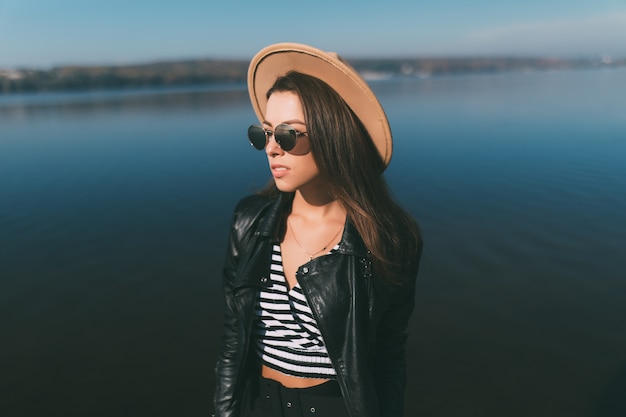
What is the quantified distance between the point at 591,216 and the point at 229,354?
9.51m

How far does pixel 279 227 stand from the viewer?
216 centimetres

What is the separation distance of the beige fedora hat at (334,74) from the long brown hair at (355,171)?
4 cm

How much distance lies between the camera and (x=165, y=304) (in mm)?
Answer: 6496

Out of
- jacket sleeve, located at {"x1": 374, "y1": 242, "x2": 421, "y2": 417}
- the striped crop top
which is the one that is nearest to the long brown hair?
jacket sleeve, located at {"x1": 374, "y1": 242, "x2": 421, "y2": 417}

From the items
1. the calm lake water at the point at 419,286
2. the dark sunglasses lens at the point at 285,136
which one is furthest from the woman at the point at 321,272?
the calm lake water at the point at 419,286

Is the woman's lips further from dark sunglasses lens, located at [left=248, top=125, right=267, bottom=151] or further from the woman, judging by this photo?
dark sunglasses lens, located at [left=248, top=125, right=267, bottom=151]

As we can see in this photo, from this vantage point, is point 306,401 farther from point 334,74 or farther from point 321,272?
point 334,74

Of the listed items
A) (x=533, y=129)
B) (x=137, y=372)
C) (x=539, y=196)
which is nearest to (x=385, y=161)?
(x=137, y=372)

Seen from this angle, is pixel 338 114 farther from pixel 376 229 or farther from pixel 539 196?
pixel 539 196

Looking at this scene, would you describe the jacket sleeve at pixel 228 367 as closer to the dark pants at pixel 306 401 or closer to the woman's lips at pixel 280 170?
the dark pants at pixel 306 401

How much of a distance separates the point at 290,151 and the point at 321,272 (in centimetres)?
56

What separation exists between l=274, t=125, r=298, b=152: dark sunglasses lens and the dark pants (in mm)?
1088

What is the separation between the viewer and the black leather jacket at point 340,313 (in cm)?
182

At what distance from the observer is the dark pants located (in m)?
1.88
